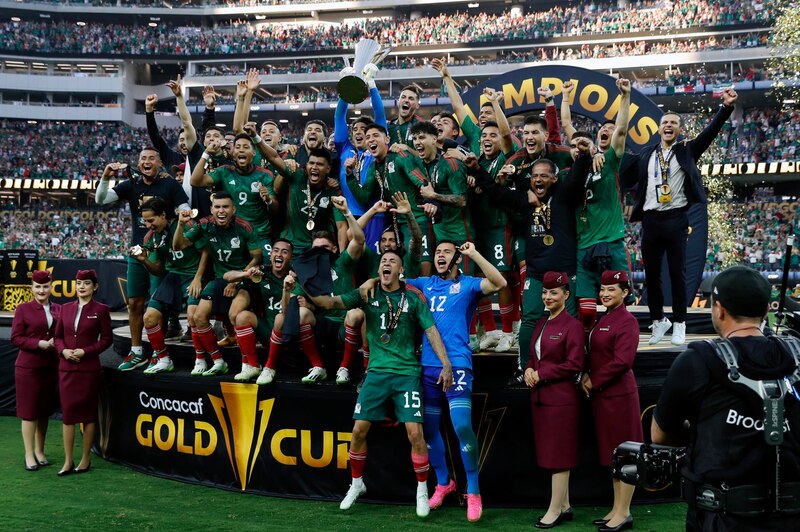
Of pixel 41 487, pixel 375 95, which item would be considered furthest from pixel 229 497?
pixel 375 95

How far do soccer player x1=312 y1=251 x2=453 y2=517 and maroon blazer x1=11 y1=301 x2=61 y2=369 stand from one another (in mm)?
3773

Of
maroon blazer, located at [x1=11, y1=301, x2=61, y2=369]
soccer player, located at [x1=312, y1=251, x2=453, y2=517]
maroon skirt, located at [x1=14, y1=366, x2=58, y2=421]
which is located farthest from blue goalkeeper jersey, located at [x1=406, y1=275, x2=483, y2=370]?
maroon skirt, located at [x1=14, y1=366, x2=58, y2=421]

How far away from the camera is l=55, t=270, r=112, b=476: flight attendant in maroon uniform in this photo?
8.33 metres

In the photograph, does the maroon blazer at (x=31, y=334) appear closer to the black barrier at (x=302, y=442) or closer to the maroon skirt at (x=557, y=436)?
the black barrier at (x=302, y=442)

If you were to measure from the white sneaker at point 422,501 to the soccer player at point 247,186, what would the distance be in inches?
126

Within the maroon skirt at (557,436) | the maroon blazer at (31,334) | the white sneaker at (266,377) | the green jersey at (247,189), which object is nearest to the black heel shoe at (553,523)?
the maroon skirt at (557,436)

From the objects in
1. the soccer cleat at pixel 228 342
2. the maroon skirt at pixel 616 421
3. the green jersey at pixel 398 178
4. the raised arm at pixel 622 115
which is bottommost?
the maroon skirt at pixel 616 421

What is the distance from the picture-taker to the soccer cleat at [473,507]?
6609mm

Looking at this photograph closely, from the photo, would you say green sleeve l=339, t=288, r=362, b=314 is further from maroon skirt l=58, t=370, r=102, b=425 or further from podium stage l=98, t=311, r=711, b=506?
maroon skirt l=58, t=370, r=102, b=425

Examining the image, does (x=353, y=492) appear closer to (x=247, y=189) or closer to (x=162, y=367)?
(x=162, y=367)

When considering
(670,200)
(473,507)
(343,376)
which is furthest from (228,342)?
(670,200)

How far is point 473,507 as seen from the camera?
6645 millimetres

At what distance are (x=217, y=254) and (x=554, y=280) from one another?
3.69 meters

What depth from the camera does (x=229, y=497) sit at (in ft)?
25.0
